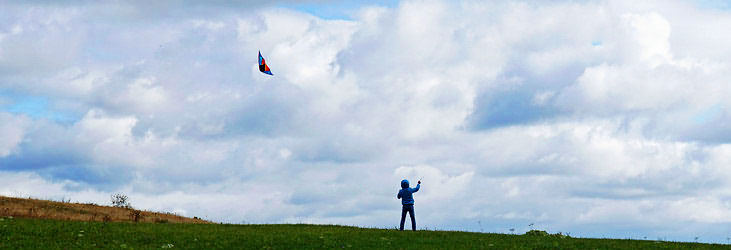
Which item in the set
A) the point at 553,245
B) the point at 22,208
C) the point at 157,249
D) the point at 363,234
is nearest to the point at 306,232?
the point at 363,234

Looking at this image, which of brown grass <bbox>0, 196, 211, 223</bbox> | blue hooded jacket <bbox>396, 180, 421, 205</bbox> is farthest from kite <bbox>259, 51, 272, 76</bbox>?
blue hooded jacket <bbox>396, 180, 421, 205</bbox>

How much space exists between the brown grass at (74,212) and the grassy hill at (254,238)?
146 cm

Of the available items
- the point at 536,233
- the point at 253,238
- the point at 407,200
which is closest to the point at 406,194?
the point at 407,200

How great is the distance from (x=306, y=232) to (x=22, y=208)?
1774 cm

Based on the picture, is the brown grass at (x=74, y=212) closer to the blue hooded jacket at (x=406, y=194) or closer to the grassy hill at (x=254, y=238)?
the grassy hill at (x=254, y=238)

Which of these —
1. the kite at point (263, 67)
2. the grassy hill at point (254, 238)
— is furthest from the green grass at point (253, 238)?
the kite at point (263, 67)

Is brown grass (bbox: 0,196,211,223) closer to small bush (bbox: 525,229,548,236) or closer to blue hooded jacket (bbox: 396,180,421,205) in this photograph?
blue hooded jacket (bbox: 396,180,421,205)

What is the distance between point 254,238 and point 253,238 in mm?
41

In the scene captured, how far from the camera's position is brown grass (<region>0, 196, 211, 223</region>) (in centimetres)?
4326

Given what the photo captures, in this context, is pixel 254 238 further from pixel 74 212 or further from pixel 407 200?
pixel 74 212

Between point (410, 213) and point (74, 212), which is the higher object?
point (410, 213)

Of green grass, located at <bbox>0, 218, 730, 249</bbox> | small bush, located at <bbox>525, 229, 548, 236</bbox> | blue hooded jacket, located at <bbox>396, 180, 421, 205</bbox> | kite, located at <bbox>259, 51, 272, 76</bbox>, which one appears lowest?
green grass, located at <bbox>0, 218, 730, 249</bbox>

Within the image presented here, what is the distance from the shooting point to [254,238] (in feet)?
111

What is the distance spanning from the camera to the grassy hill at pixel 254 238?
31.9 m
